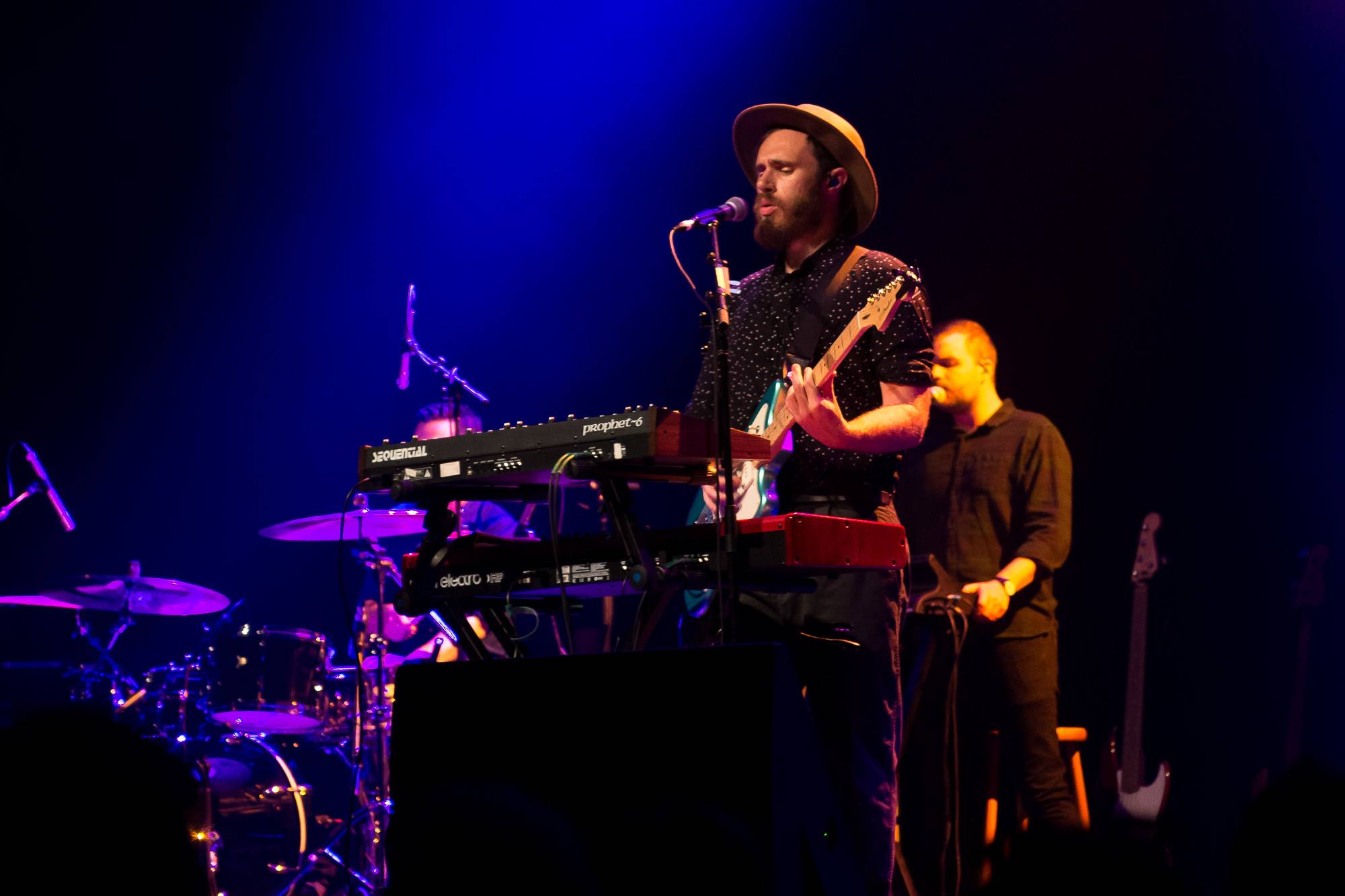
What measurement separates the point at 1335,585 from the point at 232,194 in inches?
227

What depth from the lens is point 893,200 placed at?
19.7ft

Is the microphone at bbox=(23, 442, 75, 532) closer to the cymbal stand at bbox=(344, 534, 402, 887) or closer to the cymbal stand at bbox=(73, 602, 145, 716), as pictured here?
the cymbal stand at bbox=(73, 602, 145, 716)

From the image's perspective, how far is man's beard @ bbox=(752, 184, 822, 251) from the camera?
3.56m

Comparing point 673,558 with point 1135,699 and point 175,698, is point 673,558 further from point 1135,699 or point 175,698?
point 175,698

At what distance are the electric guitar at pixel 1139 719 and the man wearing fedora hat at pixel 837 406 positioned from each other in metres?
2.17

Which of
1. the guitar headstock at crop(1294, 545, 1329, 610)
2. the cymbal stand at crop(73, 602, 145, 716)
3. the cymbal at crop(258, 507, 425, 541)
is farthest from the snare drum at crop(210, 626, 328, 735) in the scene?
the guitar headstock at crop(1294, 545, 1329, 610)

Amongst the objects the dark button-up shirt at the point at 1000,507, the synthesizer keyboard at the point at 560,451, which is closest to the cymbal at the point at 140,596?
the synthesizer keyboard at the point at 560,451

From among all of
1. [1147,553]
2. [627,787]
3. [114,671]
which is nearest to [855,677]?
[627,787]

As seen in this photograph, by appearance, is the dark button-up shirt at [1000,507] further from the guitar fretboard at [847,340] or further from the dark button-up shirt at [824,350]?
the guitar fretboard at [847,340]

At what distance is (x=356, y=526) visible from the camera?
5.46 m

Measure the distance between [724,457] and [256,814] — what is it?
4427mm

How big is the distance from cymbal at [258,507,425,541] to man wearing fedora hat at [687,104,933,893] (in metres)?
1.92

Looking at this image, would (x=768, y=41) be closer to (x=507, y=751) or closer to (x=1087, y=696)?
(x=1087, y=696)

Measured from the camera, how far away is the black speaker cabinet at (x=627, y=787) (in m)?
2.04
